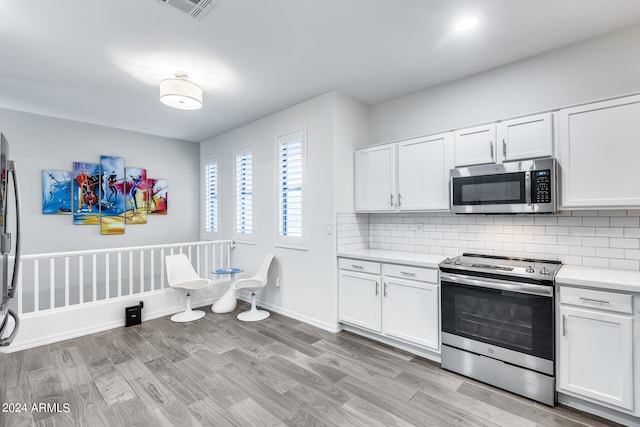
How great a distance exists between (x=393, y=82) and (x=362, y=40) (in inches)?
35.9

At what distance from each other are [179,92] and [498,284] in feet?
11.1

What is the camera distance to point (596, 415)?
2121mm

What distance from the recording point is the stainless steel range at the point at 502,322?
2254 millimetres

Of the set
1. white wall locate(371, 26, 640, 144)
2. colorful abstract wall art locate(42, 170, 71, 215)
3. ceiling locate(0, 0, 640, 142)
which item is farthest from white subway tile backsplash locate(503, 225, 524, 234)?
colorful abstract wall art locate(42, 170, 71, 215)

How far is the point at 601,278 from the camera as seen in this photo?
213 cm

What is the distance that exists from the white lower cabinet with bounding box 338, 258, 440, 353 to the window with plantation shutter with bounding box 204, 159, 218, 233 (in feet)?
10.2

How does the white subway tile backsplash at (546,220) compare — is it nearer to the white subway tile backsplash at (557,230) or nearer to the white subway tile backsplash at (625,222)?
the white subway tile backsplash at (557,230)

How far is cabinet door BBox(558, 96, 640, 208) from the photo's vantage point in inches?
85.5

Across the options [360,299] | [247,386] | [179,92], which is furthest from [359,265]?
[179,92]

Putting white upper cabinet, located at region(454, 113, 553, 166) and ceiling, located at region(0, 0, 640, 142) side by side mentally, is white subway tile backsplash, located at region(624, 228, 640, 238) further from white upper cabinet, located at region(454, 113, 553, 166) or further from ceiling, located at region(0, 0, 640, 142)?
ceiling, located at region(0, 0, 640, 142)

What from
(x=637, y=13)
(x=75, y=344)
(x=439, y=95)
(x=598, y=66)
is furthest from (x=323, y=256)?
(x=637, y=13)

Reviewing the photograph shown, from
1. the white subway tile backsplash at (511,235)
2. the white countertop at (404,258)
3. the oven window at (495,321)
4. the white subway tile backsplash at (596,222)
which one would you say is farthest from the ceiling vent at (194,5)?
the white subway tile backsplash at (596,222)

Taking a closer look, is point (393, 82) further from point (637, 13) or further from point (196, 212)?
point (196, 212)

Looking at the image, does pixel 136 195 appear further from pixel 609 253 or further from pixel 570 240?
pixel 609 253
